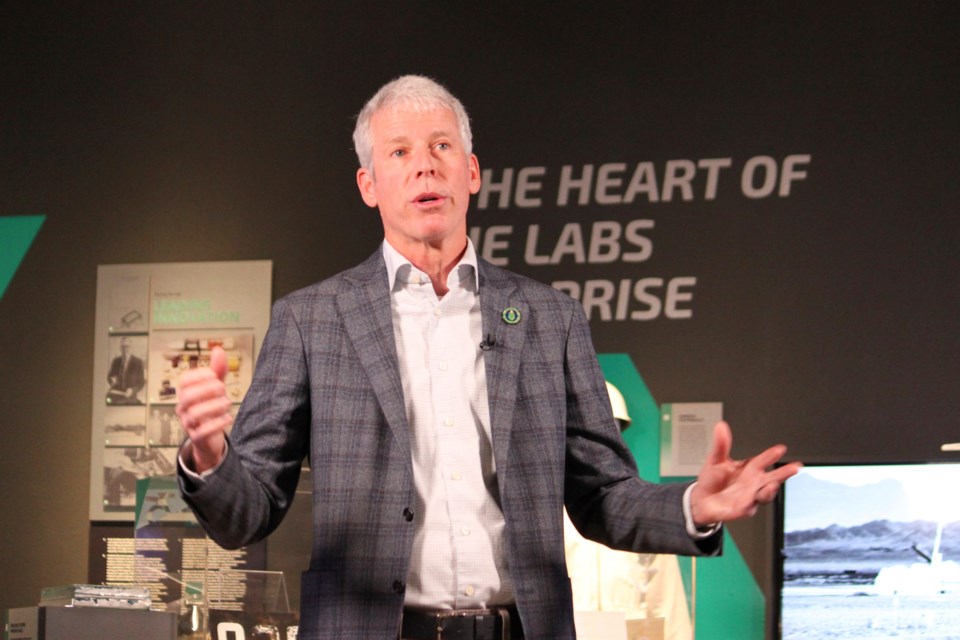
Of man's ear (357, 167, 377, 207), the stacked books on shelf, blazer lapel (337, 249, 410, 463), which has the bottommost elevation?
the stacked books on shelf

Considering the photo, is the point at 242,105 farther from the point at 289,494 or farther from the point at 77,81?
the point at 289,494

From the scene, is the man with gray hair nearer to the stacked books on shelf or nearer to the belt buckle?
the belt buckle

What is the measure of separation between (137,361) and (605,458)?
154 inches

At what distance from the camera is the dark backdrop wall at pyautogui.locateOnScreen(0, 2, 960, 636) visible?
4875 mm

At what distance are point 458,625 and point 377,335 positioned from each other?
485 mm

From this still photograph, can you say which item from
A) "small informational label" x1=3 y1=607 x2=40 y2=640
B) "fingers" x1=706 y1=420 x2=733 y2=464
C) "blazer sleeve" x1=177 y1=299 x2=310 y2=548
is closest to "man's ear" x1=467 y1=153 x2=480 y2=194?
"blazer sleeve" x1=177 y1=299 x2=310 y2=548

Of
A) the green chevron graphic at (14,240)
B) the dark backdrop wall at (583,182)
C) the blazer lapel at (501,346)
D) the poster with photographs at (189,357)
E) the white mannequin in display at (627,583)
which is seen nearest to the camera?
the blazer lapel at (501,346)

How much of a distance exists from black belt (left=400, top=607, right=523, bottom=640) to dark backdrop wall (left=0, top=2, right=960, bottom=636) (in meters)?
3.04

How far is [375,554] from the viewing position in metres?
1.82

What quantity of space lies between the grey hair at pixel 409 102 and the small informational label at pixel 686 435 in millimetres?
2964

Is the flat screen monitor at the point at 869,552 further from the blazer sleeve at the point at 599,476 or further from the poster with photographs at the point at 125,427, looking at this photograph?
the poster with photographs at the point at 125,427

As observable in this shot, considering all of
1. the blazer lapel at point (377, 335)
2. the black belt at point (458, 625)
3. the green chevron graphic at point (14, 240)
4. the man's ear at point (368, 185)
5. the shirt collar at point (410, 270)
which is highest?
the green chevron graphic at point (14, 240)

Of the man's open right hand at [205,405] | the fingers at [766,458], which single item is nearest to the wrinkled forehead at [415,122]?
the man's open right hand at [205,405]

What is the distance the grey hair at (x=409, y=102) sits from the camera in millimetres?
2143
